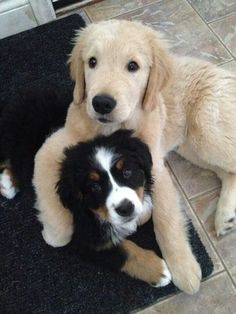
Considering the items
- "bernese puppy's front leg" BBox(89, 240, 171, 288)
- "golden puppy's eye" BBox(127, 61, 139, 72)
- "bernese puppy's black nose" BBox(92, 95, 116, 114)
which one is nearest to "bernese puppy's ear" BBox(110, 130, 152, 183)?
"bernese puppy's black nose" BBox(92, 95, 116, 114)

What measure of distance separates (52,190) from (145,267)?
476mm

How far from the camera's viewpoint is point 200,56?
2434 mm

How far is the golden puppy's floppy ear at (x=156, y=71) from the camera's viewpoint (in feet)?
5.31

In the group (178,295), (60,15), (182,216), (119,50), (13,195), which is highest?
(119,50)

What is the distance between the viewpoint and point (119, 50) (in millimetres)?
1517

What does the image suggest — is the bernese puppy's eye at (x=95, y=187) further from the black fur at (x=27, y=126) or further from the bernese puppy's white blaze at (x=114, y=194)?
the black fur at (x=27, y=126)

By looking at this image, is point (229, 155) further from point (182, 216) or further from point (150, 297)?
point (150, 297)

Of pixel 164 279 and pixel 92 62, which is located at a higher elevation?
pixel 92 62

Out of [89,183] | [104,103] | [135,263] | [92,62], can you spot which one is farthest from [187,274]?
[92,62]

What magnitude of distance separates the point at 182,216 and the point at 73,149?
61 centimetres

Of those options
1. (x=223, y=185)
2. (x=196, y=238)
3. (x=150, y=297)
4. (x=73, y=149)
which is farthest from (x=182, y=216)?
(x=73, y=149)

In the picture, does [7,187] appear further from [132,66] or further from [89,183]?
[132,66]

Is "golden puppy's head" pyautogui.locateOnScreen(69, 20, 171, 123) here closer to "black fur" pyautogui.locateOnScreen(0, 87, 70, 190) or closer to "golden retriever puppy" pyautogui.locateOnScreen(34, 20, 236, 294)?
"golden retriever puppy" pyautogui.locateOnScreen(34, 20, 236, 294)

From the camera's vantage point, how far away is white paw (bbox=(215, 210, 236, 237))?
1.81 metres
